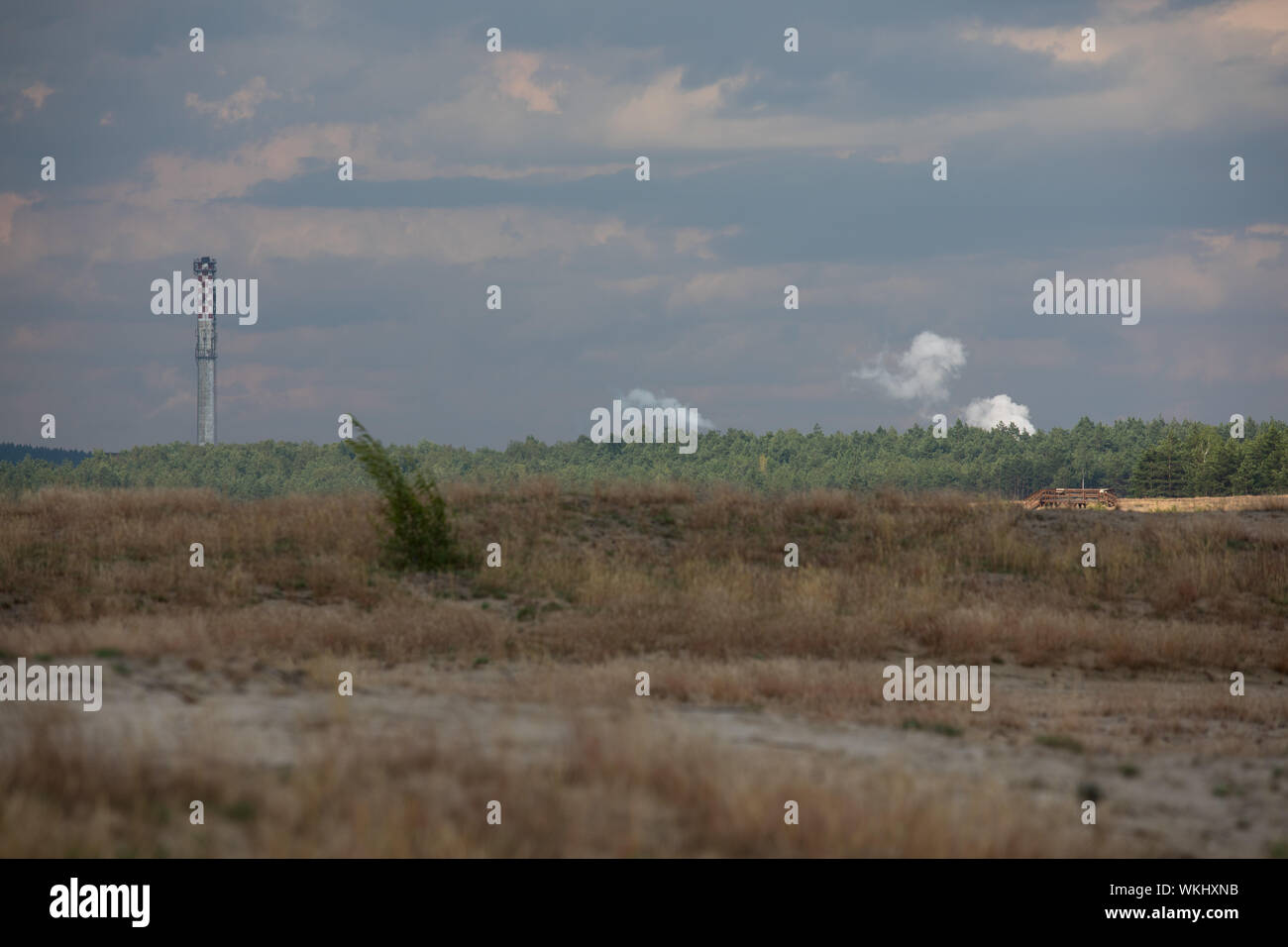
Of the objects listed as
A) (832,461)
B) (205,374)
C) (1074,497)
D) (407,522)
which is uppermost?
(205,374)

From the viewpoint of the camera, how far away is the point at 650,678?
12.3 m

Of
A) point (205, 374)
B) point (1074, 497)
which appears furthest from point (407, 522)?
point (205, 374)

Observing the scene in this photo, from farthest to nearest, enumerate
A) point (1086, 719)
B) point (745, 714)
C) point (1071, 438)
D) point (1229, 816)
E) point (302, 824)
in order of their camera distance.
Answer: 1. point (1071, 438)
2. point (1086, 719)
3. point (745, 714)
4. point (1229, 816)
5. point (302, 824)

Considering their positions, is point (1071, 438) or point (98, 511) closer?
point (98, 511)

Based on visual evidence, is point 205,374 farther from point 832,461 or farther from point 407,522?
point 407,522

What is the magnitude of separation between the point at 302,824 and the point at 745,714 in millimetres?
5590

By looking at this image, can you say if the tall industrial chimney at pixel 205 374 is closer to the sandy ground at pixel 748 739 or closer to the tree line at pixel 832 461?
the tree line at pixel 832 461

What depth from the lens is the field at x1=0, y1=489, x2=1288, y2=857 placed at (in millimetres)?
6320

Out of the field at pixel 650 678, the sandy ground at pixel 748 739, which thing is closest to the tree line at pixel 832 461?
the field at pixel 650 678

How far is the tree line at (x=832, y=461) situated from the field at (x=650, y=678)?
3910cm

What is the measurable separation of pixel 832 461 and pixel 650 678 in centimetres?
11422
